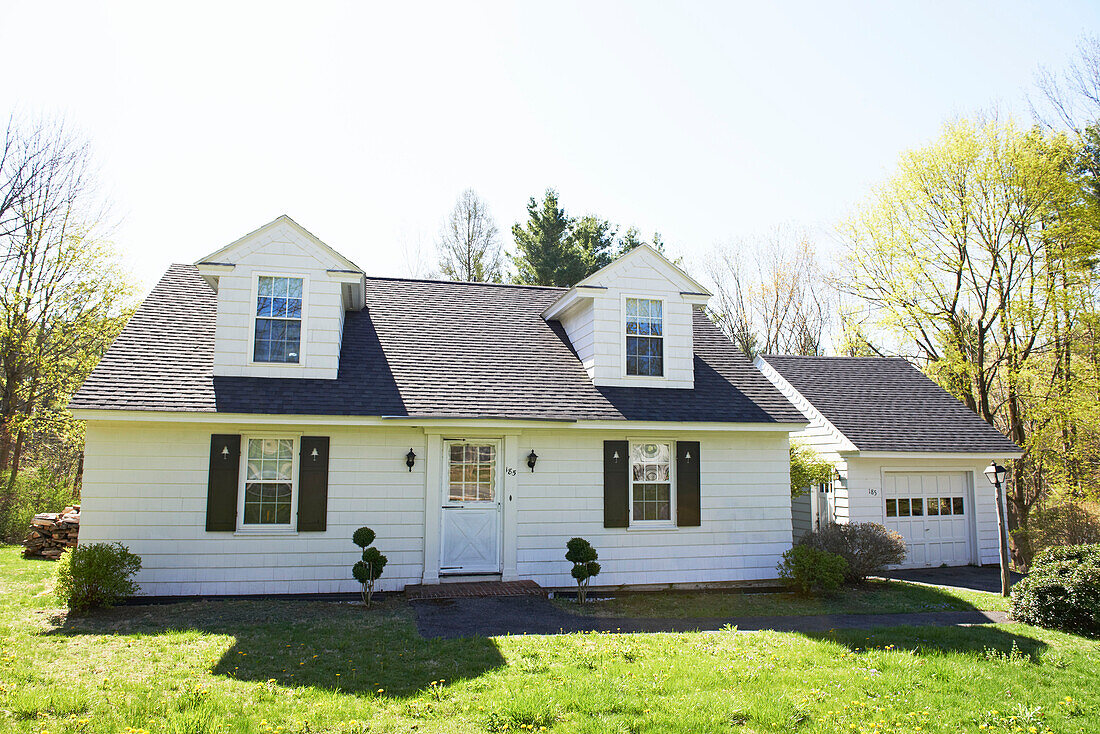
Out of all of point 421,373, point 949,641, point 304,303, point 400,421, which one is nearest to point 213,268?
point 304,303

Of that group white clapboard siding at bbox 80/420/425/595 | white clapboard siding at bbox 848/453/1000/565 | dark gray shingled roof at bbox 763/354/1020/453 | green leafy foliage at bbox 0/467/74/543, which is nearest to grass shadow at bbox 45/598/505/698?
white clapboard siding at bbox 80/420/425/595

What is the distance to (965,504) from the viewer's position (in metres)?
15.9

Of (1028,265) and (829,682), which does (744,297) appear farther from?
(829,682)

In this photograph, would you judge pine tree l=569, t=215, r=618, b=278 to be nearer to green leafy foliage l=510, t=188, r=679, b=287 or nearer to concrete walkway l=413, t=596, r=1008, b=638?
green leafy foliage l=510, t=188, r=679, b=287

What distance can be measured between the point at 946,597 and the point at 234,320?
503 inches

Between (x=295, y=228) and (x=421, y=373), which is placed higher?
(x=295, y=228)

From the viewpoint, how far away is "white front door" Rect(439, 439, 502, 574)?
11.2 meters

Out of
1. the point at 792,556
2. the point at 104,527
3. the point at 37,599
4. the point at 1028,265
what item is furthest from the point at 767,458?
the point at 1028,265

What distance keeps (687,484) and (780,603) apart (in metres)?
2.41

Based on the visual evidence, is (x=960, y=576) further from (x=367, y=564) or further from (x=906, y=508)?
(x=367, y=564)

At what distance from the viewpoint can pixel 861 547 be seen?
12414mm

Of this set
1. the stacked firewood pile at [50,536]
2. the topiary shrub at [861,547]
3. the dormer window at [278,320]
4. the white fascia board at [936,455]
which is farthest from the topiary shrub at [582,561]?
the stacked firewood pile at [50,536]

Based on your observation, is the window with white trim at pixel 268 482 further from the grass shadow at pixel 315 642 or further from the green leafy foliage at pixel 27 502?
the green leafy foliage at pixel 27 502

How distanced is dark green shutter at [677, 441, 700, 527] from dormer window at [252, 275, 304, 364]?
681cm
